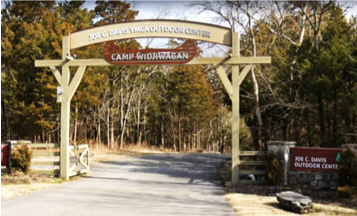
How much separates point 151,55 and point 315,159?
5713 mm

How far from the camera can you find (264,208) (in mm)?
7980

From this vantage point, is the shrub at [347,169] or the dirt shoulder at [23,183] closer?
the dirt shoulder at [23,183]

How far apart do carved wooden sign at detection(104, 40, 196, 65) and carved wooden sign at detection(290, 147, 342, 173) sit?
4234 mm

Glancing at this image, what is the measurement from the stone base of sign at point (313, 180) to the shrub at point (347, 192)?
712 mm

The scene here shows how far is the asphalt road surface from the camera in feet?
24.1

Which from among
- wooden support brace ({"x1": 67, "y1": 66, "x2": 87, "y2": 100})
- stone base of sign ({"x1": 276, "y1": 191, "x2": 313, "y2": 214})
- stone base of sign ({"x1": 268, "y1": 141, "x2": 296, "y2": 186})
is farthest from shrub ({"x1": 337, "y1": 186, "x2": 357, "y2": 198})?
wooden support brace ({"x1": 67, "y1": 66, "x2": 87, "y2": 100})

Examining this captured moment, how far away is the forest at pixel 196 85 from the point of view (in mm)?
13953

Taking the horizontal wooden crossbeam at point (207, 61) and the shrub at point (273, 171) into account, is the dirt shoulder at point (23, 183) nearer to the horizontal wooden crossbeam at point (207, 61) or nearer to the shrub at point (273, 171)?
the horizontal wooden crossbeam at point (207, 61)

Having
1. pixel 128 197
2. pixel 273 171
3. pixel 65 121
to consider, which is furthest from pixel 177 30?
pixel 128 197

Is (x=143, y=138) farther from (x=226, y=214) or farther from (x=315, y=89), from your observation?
(x=226, y=214)

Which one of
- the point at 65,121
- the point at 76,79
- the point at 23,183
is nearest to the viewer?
the point at 23,183

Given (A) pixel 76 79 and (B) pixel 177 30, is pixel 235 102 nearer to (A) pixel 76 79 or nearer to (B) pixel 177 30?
(B) pixel 177 30

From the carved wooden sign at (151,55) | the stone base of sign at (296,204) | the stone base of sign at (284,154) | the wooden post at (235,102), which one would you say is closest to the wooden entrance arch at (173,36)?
the wooden post at (235,102)

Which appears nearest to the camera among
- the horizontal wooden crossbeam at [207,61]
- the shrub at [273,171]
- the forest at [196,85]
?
the shrub at [273,171]
